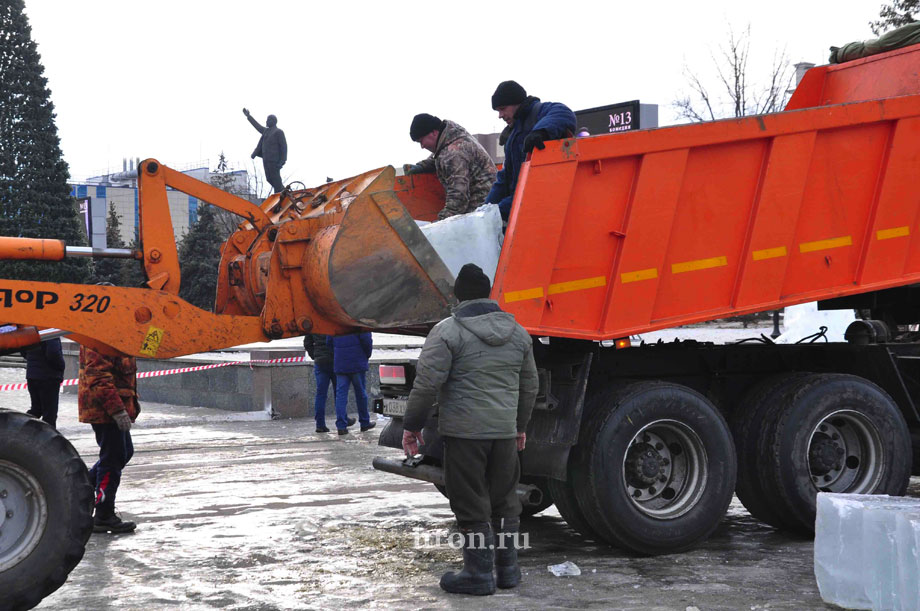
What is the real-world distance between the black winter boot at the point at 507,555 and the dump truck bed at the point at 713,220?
1.19m

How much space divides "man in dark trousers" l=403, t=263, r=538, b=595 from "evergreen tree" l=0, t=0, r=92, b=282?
42.1 m

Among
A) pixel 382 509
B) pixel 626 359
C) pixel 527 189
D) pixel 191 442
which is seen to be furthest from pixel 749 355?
pixel 191 442

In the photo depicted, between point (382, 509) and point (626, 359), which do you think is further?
point (382, 509)

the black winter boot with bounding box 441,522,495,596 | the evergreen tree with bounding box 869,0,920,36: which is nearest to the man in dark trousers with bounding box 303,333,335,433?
the black winter boot with bounding box 441,522,495,596

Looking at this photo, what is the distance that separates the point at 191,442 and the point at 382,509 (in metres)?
5.37

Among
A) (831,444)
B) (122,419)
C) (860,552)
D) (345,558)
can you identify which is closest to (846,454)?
(831,444)

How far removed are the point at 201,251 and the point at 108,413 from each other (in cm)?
4062

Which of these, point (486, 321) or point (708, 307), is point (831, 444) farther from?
point (486, 321)

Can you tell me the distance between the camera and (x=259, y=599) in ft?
18.8

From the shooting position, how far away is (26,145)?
45.0m

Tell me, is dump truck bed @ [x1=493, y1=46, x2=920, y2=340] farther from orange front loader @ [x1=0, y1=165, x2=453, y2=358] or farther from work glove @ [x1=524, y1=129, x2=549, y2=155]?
orange front loader @ [x1=0, y1=165, x2=453, y2=358]

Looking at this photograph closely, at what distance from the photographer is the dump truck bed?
6.50m

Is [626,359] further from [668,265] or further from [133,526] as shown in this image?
[133,526]

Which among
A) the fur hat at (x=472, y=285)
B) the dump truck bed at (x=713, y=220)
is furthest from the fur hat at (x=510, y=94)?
the fur hat at (x=472, y=285)
